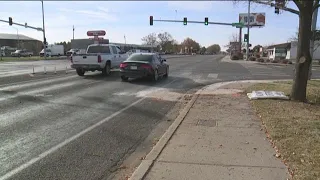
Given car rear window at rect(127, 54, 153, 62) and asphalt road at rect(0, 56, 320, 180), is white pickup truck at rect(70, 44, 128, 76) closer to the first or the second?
car rear window at rect(127, 54, 153, 62)

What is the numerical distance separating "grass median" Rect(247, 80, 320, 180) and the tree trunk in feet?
1.54

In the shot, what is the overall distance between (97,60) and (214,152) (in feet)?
52.9

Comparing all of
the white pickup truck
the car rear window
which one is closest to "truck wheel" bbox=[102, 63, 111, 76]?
the white pickup truck

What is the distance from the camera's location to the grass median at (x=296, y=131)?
5.27 meters

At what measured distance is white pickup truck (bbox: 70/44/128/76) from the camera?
21484mm

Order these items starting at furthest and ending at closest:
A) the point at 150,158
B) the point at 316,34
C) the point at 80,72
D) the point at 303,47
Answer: the point at 80,72, the point at 316,34, the point at 303,47, the point at 150,158

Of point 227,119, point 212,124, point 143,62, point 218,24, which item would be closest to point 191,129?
point 212,124

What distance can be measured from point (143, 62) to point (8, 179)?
14.2 m

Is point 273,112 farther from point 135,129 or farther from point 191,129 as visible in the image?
point 135,129

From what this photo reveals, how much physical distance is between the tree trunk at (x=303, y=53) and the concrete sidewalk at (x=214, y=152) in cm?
252

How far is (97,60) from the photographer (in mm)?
21422

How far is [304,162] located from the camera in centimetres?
539

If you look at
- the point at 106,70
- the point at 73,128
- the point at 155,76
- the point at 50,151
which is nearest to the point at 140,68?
A: the point at 155,76

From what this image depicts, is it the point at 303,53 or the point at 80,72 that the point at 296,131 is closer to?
the point at 303,53
